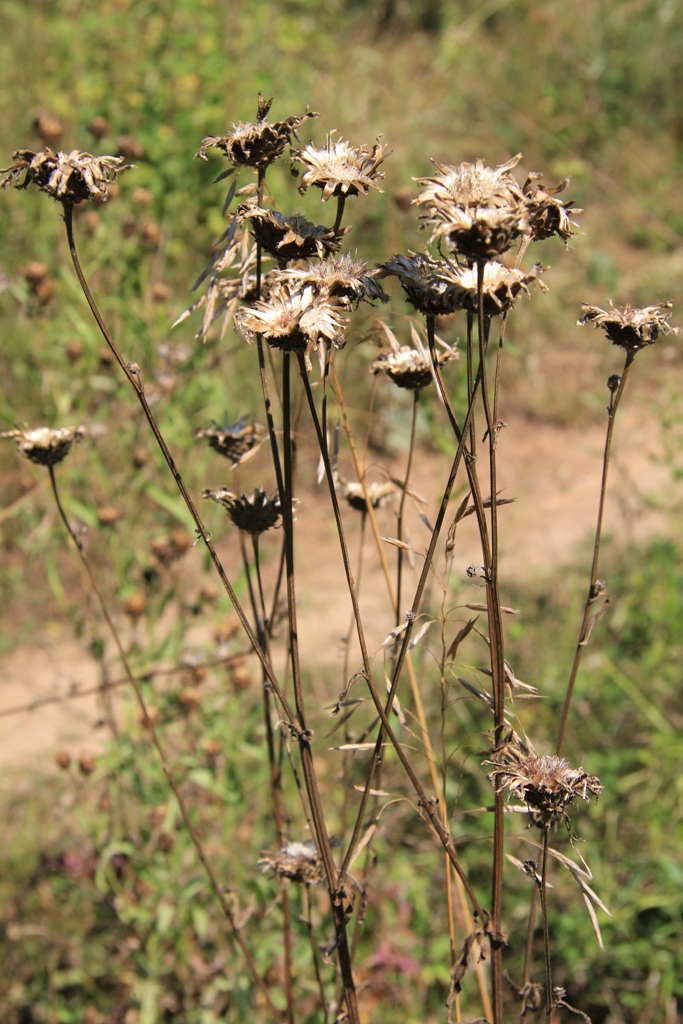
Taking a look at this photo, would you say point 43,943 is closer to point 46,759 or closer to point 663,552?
point 46,759

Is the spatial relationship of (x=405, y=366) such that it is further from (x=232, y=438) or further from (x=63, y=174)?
(x=63, y=174)

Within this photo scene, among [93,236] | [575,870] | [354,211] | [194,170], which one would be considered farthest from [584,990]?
[354,211]

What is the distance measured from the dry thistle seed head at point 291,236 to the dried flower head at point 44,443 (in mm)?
499

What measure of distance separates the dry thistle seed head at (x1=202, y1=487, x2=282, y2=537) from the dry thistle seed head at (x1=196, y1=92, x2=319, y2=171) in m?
0.31

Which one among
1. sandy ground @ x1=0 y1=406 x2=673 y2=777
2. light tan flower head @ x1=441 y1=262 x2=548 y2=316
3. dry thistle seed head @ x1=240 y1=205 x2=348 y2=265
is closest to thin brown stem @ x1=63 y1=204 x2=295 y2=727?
dry thistle seed head @ x1=240 y1=205 x2=348 y2=265

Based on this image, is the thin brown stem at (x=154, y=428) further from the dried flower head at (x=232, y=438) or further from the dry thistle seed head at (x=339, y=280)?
the dried flower head at (x=232, y=438)

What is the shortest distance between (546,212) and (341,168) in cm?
18

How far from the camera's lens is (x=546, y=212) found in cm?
76

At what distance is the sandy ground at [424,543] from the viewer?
284 centimetres

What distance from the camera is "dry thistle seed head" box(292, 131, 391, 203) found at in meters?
0.81

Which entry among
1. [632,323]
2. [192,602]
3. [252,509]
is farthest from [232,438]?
[192,602]

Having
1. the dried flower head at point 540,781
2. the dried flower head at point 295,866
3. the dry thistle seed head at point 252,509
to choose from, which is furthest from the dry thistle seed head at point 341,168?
the dried flower head at point 295,866

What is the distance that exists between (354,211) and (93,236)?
103 inches

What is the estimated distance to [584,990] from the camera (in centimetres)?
196
